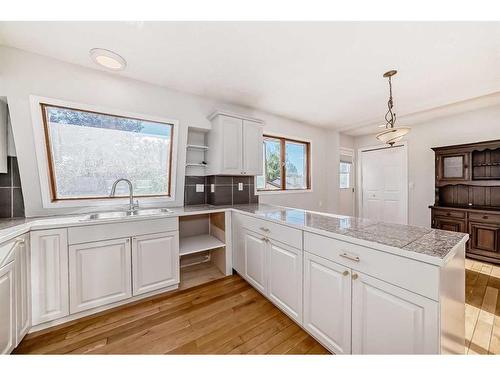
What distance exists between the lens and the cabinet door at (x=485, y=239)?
2.65 m

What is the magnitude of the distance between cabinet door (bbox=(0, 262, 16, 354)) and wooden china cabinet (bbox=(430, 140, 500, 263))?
4.92 meters

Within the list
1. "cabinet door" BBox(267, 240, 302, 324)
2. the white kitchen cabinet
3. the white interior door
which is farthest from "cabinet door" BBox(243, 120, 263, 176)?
the white interior door

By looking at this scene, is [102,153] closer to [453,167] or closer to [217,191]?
[217,191]

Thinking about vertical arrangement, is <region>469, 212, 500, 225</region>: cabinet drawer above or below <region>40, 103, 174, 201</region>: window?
below

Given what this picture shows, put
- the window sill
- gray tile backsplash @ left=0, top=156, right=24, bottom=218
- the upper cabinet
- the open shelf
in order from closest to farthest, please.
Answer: gray tile backsplash @ left=0, top=156, right=24, bottom=218
the open shelf
the upper cabinet
the window sill

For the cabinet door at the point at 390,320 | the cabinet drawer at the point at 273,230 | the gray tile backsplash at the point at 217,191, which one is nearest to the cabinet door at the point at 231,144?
the gray tile backsplash at the point at 217,191

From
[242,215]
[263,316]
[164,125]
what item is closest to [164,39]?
[164,125]

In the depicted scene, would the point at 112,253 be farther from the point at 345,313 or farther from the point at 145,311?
the point at 345,313

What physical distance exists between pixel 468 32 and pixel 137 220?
3.16 metres

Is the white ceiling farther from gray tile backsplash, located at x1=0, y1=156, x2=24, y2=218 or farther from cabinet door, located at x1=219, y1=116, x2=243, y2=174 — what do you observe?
gray tile backsplash, located at x1=0, y1=156, x2=24, y2=218

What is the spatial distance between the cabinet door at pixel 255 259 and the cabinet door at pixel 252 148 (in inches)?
38.8

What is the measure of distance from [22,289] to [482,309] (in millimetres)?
3783

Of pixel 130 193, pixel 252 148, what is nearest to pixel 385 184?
pixel 252 148

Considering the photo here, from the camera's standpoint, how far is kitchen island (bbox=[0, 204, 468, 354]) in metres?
0.92
